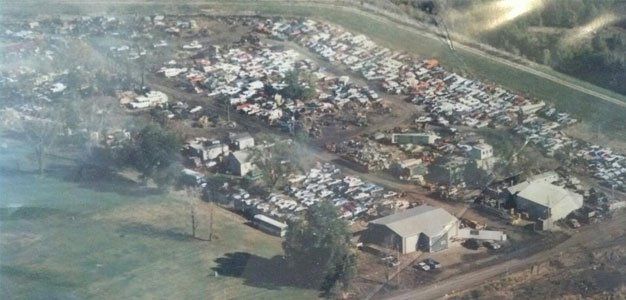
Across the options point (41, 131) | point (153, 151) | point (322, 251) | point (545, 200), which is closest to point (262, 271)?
point (322, 251)

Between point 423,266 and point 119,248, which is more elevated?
point 119,248

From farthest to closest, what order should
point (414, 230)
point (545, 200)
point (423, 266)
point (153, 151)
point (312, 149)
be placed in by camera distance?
point (312, 149) < point (153, 151) < point (545, 200) < point (414, 230) < point (423, 266)

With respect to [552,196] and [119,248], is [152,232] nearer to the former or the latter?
[119,248]

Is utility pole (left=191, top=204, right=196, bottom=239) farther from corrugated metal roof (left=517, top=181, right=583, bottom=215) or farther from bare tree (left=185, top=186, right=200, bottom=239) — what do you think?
corrugated metal roof (left=517, top=181, right=583, bottom=215)

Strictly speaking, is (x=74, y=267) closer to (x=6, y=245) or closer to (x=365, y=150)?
(x=6, y=245)

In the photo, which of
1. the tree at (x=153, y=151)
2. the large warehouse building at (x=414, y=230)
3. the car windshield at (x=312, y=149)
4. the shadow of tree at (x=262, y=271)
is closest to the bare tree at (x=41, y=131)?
the car windshield at (x=312, y=149)

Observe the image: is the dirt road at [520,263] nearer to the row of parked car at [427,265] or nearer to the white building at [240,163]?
the row of parked car at [427,265]
